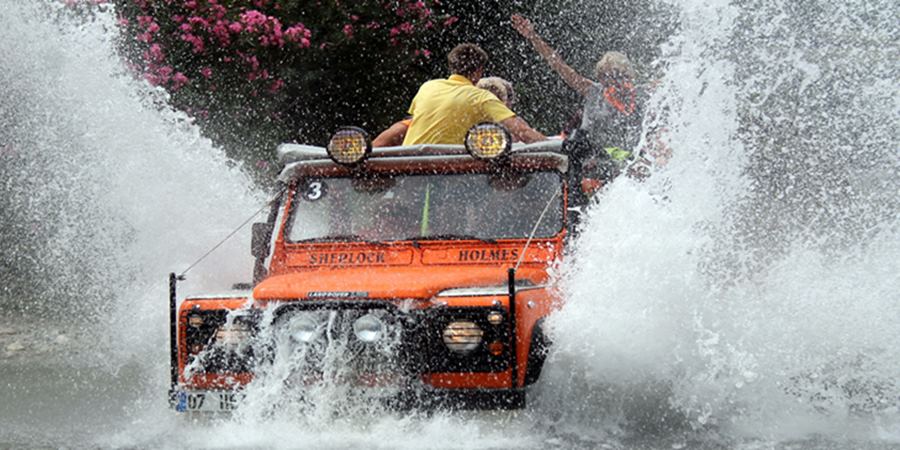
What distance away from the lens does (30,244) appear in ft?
37.7

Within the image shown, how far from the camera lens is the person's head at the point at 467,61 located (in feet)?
26.3

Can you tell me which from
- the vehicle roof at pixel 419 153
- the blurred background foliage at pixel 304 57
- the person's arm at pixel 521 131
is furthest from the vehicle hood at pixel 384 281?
the blurred background foliage at pixel 304 57

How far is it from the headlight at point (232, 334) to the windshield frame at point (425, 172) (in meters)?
1.14

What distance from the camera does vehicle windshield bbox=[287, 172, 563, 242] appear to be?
7.02 metres

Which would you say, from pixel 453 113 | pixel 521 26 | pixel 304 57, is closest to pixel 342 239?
pixel 453 113

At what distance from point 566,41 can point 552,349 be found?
8.06m

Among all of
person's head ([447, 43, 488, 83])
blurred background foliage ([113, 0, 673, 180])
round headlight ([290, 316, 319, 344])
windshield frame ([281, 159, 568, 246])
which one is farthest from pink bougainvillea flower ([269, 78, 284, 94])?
round headlight ([290, 316, 319, 344])

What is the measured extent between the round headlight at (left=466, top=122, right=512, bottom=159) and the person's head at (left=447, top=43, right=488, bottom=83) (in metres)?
1.19

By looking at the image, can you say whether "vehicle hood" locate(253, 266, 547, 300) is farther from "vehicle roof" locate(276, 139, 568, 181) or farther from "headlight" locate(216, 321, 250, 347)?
"vehicle roof" locate(276, 139, 568, 181)

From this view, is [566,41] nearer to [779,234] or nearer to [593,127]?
[593,127]

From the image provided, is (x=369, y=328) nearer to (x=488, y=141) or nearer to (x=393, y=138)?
(x=488, y=141)

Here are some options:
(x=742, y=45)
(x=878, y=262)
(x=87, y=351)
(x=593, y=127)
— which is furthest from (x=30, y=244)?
(x=878, y=262)

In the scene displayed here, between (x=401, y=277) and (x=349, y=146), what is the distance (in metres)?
1.16

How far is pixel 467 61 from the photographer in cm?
800
